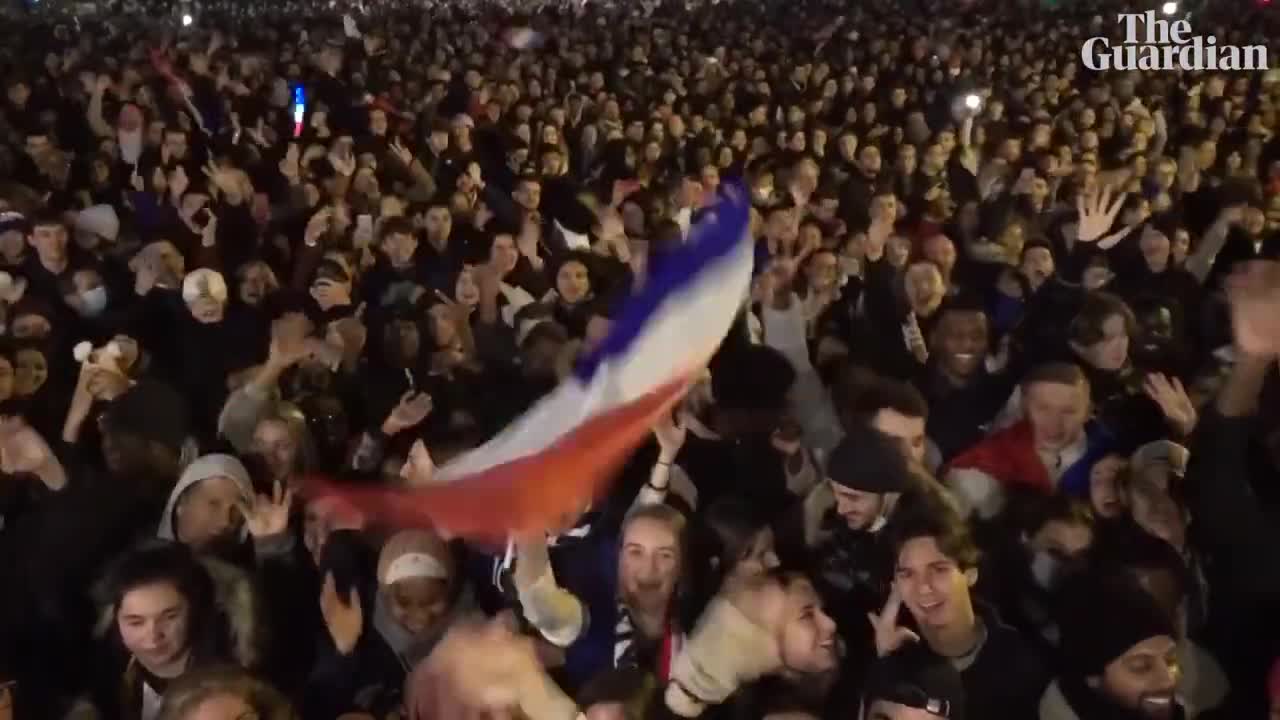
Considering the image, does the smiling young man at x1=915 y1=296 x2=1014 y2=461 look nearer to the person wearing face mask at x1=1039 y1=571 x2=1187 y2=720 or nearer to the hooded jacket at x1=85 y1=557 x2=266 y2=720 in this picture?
the person wearing face mask at x1=1039 y1=571 x2=1187 y2=720

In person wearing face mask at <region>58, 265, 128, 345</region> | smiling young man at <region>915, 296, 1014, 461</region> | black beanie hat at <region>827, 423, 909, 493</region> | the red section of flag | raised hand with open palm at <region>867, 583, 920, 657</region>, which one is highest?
the red section of flag

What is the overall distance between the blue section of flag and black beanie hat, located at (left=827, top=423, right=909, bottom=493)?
50cm

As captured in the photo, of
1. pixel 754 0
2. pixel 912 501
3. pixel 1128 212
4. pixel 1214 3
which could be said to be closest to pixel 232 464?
pixel 912 501

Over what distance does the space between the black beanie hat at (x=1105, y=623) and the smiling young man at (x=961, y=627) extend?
3.6 inches

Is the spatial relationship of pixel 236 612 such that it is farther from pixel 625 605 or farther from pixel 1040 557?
pixel 1040 557

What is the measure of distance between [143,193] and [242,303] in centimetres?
236

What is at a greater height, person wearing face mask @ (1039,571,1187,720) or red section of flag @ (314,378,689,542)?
red section of flag @ (314,378,689,542)

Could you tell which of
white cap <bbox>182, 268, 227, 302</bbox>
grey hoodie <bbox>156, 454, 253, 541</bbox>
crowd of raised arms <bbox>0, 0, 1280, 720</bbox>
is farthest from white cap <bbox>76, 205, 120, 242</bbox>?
grey hoodie <bbox>156, 454, 253, 541</bbox>

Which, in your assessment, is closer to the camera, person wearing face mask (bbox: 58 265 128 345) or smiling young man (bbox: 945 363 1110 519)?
smiling young man (bbox: 945 363 1110 519)

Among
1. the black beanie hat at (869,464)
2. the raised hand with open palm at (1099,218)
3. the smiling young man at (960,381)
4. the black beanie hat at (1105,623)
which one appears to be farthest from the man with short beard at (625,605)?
the raised hand with open palm at (1099,218)

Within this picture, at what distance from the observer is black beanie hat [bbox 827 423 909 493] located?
119 inches

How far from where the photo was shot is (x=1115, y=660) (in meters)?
2.45

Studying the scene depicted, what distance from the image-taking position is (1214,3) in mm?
15695

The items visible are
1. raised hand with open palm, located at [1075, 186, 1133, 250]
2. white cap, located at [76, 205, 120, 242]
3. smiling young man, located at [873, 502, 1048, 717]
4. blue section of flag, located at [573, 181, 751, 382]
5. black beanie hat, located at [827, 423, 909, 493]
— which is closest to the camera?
smiling young man, located at [873, 502, 1048, 717]
